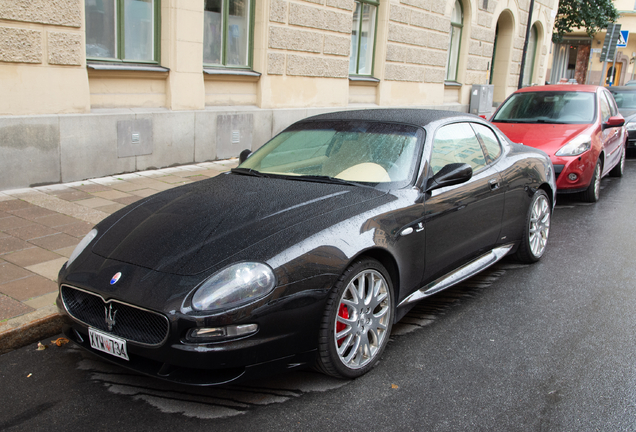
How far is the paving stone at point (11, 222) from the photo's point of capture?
225 inches

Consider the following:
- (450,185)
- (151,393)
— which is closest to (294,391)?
(151,393)

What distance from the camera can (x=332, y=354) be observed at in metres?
3.11

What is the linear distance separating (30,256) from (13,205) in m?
1.96

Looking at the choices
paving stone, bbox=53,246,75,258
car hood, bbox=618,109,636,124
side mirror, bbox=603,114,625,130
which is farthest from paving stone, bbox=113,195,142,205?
car hood, bbox=618,109,636,124

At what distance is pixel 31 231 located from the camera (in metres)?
5.61

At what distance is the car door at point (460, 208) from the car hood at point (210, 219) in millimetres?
498

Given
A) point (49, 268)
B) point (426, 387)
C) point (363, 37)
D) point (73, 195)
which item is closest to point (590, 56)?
point (363, 37)

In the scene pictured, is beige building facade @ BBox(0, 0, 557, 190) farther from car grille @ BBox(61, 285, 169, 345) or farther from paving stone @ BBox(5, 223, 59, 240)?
car grille @ BBox(61, 285, 169, 345)

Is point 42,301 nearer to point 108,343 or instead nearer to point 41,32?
point 108,343

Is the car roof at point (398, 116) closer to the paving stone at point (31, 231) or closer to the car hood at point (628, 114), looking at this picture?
the paving stone at point (31, 231)

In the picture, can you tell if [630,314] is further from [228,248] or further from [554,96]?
[554,96]

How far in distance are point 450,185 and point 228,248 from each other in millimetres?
1743

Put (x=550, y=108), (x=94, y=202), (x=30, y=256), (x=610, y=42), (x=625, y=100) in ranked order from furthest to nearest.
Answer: (x=610, y=42) → (x=625, y=100) → (x=550, y=108) → (x=94, y=202) → (x=30, y=256)

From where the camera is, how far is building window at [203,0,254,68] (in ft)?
33.1
